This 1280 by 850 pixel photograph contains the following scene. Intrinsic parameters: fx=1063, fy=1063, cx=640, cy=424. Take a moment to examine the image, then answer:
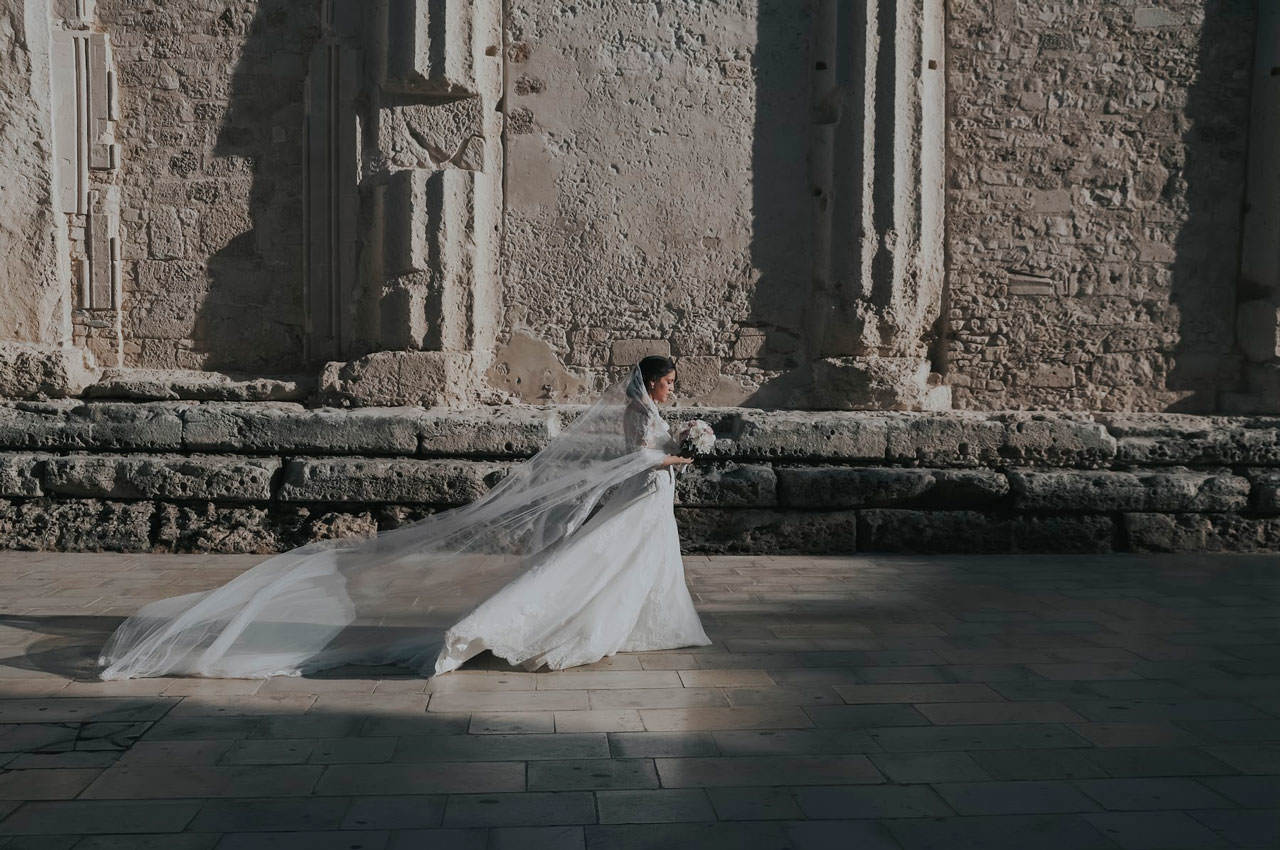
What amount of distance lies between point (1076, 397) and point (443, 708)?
20.1ft

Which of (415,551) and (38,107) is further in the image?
(38,107)

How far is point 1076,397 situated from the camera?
27.3 ft

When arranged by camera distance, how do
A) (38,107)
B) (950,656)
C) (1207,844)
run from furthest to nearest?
(38,107)
(950,656)
(1207,844)

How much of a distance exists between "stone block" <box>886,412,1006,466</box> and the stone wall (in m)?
0.01

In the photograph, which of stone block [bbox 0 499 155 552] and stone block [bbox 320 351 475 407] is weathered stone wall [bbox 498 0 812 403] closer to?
stone block [bbox 320 351 475 407]

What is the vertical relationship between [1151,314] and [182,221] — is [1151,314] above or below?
below

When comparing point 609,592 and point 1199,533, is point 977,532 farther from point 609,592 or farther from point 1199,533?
point 609,592

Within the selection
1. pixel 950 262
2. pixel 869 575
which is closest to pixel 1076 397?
pixel 950 262

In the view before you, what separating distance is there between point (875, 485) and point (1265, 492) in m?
2.83

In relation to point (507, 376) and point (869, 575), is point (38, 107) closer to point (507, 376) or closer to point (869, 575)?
point (507, 376)

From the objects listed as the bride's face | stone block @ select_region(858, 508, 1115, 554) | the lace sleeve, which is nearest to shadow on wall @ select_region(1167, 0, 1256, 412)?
stone block @ select_region(858, 508, 1115, 554)

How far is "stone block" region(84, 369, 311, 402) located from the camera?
313 inches

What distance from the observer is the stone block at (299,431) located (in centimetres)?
754

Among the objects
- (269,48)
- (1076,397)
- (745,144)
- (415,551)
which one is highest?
(269,48)
